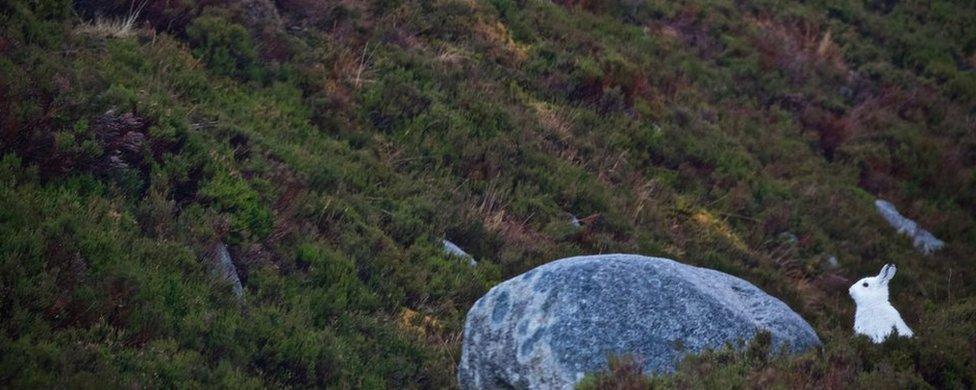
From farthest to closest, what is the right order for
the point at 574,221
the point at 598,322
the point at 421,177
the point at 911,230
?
the point at 911,230
the point at 574,221
the point at 421,177
the point at 598,322

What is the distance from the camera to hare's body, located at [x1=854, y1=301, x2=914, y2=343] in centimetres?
831

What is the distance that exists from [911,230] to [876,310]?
295 inches

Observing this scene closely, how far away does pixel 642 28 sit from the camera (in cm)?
1786

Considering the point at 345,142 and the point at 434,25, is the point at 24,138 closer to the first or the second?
the point at 345,142

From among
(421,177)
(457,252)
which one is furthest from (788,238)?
(457,252)

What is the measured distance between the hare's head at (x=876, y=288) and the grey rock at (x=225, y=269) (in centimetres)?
542

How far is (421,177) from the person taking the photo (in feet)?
36.7

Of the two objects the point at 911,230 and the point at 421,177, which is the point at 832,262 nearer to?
the point at 911,230

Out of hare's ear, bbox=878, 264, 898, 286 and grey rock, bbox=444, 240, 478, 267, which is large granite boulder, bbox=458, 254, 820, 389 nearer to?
hare's ear, bbox=878, 264, 898, 286

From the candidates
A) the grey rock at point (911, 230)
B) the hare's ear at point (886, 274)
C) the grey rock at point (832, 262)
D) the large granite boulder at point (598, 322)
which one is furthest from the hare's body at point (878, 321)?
the grey rock at point (911, 230)

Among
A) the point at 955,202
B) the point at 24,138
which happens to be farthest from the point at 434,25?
the point at 955,202

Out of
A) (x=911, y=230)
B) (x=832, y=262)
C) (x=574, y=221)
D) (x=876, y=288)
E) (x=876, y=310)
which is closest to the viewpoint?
A: (x=876, y=310)

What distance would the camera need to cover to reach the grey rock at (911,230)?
1512cm

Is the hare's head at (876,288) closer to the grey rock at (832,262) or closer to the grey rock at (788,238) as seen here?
the grey rock at (788,238)
